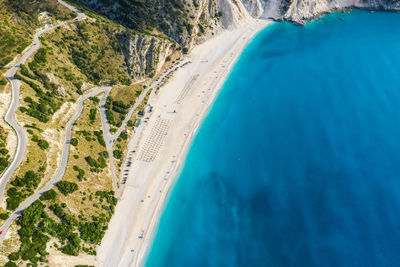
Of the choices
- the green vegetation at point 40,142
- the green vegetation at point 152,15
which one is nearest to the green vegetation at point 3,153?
the green vegetation at point 40,142

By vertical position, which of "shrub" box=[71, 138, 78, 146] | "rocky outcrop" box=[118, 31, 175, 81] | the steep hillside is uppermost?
the steep hillside

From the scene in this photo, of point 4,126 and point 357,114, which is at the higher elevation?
point 4,126

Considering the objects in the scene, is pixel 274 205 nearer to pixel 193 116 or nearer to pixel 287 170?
pixel 287 170

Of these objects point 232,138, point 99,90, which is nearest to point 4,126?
point 99,90

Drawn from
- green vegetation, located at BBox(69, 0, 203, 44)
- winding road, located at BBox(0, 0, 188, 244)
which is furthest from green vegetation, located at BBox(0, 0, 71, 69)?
green vegetation, located at BBox(69, 0, 203, 44)

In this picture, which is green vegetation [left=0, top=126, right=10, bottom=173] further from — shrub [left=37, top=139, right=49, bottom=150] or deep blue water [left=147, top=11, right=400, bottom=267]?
deep blue water [left=147, top=11, right=400, bottom=267]

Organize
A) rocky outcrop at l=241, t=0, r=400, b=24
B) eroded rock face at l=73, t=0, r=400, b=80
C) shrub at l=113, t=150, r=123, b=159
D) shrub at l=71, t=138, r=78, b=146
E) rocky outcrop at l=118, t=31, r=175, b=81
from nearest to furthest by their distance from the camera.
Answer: shrub at l=71, t=138, r=78, b=146 → shrub at l=113, t=150, r=123, b=159 → rocky outcrop at l=118, t=31, r=175, b=81 → eroded rock face at l=73, t=0, r=400, b=80 → rocky outcrop at l=241, t=0, r=400, b=24

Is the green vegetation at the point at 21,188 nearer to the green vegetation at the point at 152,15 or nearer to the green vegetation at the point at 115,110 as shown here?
the green vegetation at the point at 115,110
